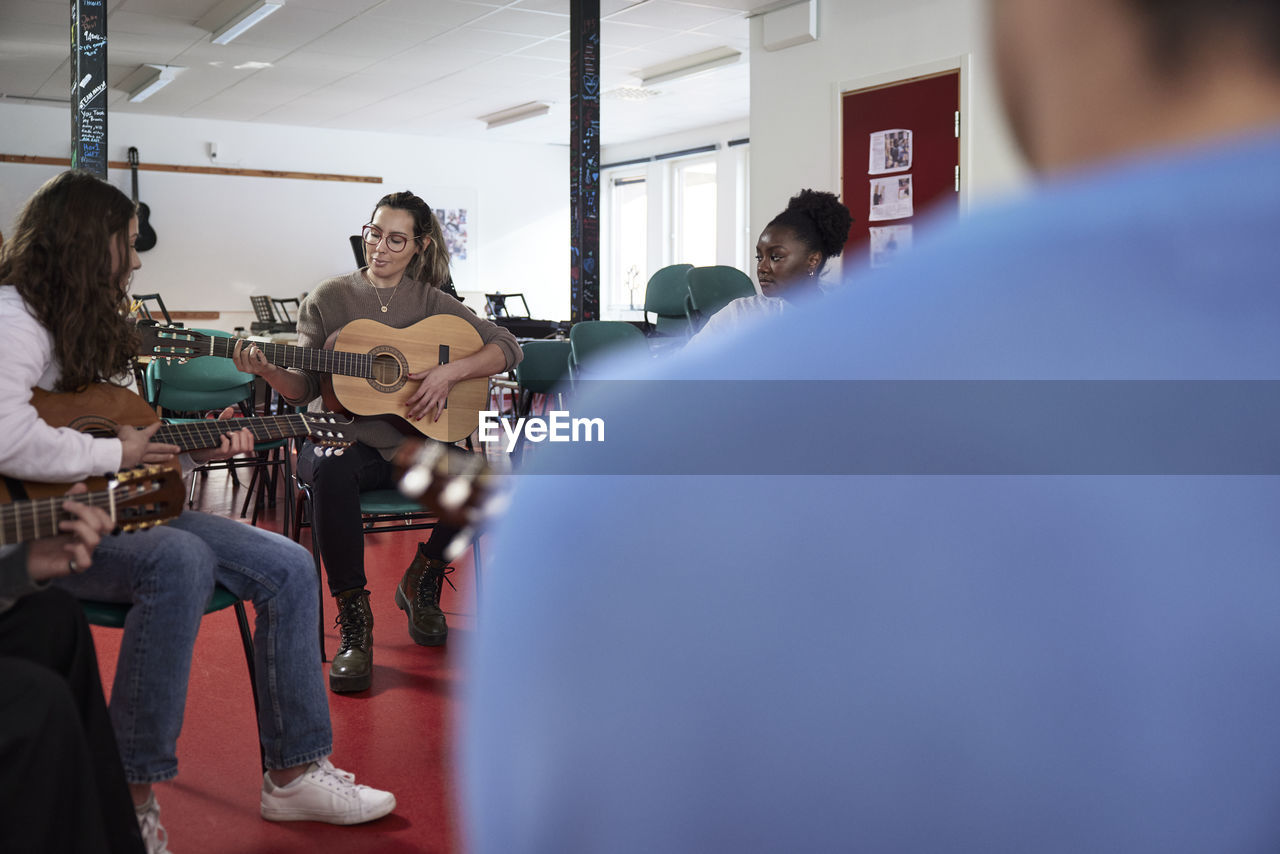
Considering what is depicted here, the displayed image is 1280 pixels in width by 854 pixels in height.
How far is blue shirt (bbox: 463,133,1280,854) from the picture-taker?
0.60ft

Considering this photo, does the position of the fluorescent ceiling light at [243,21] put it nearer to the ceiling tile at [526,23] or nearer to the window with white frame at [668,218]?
the ceiling tile at [526,23]

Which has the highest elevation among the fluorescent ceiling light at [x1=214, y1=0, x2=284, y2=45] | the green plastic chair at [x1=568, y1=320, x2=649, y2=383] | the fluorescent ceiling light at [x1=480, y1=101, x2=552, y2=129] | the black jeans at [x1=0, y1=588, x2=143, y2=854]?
the fluorescent ceiling light at [x1=480, y1=101, x2=552, y2=129]

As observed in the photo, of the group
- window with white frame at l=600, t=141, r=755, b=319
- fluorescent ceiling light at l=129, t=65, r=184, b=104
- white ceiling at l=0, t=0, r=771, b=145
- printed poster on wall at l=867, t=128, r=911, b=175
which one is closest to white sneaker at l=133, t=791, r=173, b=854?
printed poster on wall at l=867, t=128, r=911, b=175

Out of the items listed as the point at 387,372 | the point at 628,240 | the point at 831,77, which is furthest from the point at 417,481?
the point at 628,240

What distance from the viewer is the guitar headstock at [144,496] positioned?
5.44 ft

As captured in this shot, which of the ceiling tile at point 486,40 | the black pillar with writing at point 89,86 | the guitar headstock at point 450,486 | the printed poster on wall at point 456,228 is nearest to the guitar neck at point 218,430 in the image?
the guitar headstock at point 450,486

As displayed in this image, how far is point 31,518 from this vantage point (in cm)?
151

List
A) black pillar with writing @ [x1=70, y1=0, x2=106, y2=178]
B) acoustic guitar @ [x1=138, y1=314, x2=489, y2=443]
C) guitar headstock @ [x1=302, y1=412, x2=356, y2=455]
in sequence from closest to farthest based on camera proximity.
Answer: guitar headstock @ [x1=302, y1=412, x2=356, y2=455] < acoustic guitar @ [x1=138, y1=314, x2=489, y2=443] < black pillar with writing @ [x1=70, y1=0, x2=106, y2=178]

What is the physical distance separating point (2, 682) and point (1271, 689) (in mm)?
1473

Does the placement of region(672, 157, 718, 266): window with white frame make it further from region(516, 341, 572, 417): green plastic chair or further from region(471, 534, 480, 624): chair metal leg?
region(471, 534, 480, 624): chair metal leg

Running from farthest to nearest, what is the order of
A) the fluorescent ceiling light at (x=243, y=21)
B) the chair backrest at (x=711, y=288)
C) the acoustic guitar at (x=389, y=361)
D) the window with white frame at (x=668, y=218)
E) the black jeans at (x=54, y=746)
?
1. the window with white frame at (x=668, y=218)
2. the fluorescent ceiling light at (x=243, y=21)
3. the chair backrest at (x=711, y=288)
4. the acoustic guitar at (x=389, y=361)
5. the black jeans at (x=54, y=746)

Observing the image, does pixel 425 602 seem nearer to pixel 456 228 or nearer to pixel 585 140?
pixel 585 140

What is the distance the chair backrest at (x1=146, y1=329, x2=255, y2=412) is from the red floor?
170cm

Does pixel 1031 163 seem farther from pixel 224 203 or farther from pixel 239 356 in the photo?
pixel 224 203
